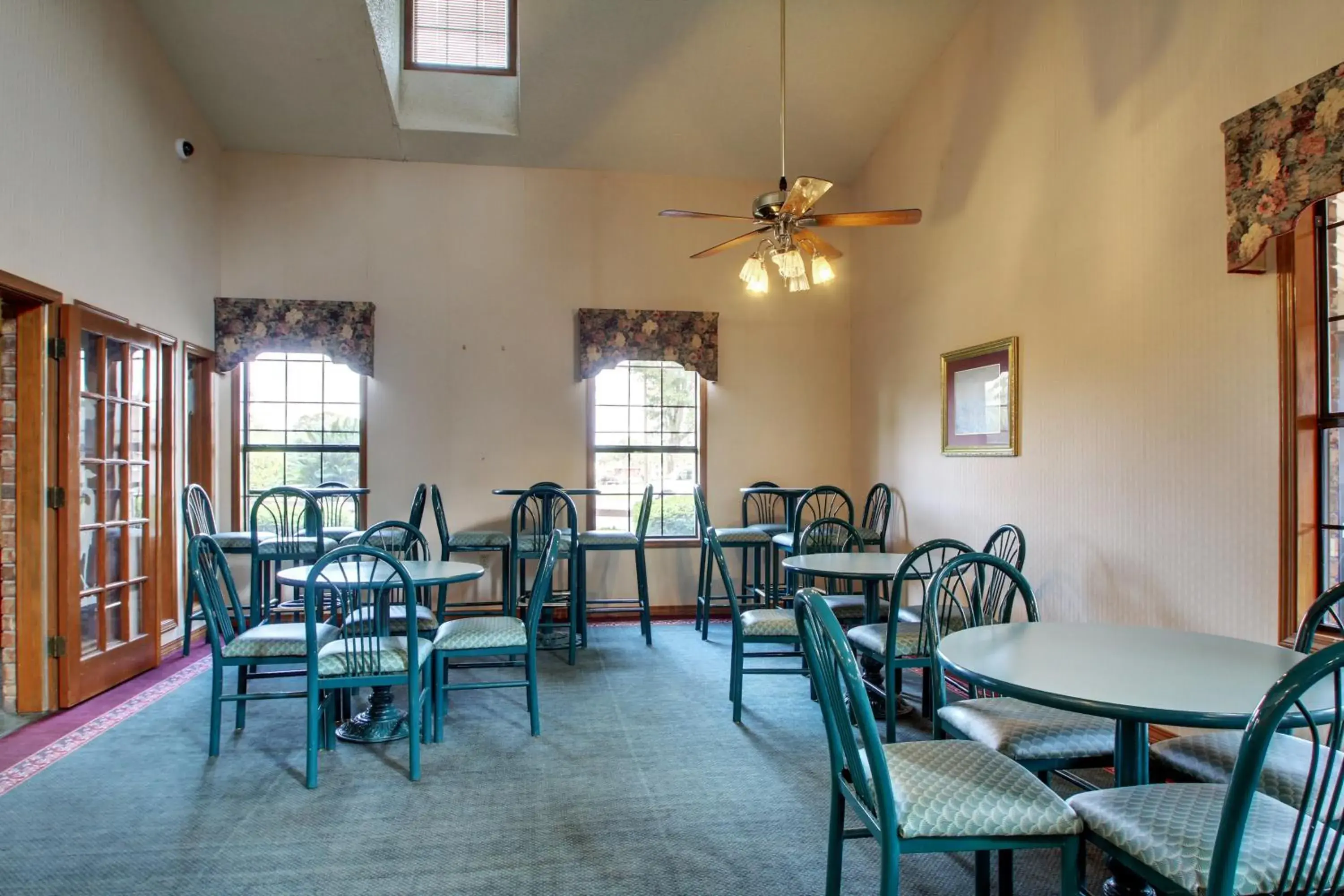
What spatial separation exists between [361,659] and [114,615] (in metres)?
2.16

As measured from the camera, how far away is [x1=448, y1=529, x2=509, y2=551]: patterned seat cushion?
4969 millimetres

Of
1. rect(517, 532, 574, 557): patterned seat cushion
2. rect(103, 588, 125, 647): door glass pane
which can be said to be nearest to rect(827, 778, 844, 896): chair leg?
rect(517, 532, 574, 557): patterned seat cushion

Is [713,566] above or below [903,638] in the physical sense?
below

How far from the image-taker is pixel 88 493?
12.5 ft

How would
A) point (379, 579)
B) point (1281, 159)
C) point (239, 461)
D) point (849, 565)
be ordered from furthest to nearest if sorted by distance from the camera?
point (239, 461) < point (849, 565) < point (379, 579) < point (1281, 159)

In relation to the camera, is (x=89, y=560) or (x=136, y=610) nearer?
(x=89, y=560)

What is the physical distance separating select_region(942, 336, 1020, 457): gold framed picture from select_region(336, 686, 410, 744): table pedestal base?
324 centimetres

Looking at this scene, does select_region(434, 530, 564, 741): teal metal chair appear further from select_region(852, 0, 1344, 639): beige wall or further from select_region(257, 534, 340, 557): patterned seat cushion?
select_region(852, 0, 1344, 639): beige wall

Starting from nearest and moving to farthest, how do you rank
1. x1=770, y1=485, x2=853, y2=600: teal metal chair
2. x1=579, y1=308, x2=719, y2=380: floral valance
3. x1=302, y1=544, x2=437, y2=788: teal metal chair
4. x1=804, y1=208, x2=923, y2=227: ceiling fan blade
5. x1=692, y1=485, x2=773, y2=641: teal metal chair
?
1. x1=302, y1=544, x2=437, y2=788: teal metal chair
2. x1=804, y1=208, x2=923, y2=227: ceiling fan blade
3. x1=770, y1=485, x2=853, y2=600: teal metal chair
4. x1=692, y1=485, x2=773, y2=641: teal metal chair
5. x1=579, y1=308, x2=719, y2=380: floral valance

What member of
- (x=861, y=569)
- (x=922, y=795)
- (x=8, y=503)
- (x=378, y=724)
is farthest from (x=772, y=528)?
(x=8, y=503)

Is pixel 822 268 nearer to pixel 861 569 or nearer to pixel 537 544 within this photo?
pixel 861 569

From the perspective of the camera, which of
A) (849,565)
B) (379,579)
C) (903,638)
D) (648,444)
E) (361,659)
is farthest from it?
(648,444)

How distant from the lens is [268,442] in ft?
18.1

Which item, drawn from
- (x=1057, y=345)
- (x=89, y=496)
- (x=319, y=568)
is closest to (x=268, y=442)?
(x=89, y=496)
